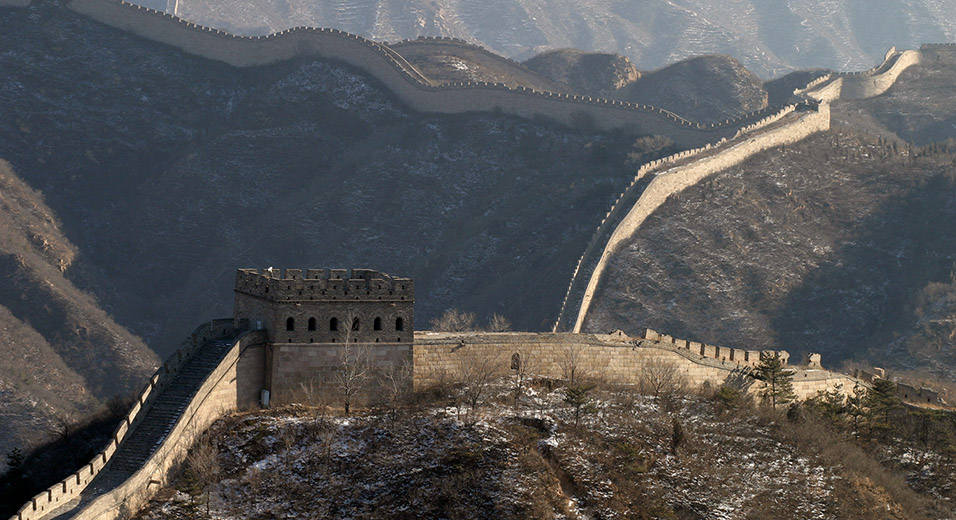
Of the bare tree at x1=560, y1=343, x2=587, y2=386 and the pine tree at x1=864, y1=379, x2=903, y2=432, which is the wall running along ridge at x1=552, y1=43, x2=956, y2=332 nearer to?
the pine tree at x1=864, y1=379, x2=903, y2=432

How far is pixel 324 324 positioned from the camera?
5741 centimetres

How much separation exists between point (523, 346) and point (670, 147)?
64249mm

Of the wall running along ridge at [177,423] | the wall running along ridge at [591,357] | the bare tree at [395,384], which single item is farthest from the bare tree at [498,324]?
the wall running along ridge at [177,423]

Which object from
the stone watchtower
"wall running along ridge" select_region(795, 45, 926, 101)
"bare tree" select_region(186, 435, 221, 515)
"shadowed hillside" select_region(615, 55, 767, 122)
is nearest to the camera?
"bare tree" select_region(186, 435, 221, 515)

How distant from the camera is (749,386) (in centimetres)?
6700

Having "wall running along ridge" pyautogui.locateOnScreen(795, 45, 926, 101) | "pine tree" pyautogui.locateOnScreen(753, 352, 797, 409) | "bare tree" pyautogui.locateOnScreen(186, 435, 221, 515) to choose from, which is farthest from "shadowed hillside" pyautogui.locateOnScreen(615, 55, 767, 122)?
"bare tree" pyautogui.locateOnScreen(186, 435, 221, 515)

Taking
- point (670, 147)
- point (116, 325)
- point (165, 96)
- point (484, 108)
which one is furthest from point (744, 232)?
point (165, 96)

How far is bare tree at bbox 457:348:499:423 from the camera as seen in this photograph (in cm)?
5809

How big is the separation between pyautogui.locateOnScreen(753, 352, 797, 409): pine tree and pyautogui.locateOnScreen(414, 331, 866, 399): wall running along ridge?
1.23 ft

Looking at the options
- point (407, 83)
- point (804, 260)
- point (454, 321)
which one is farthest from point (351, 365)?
point (407, 83)

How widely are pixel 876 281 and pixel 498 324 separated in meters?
27.2

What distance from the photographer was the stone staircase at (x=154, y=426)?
2030 inches

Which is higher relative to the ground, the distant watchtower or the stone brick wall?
the distant watchtower

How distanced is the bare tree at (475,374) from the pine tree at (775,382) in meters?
12.6
